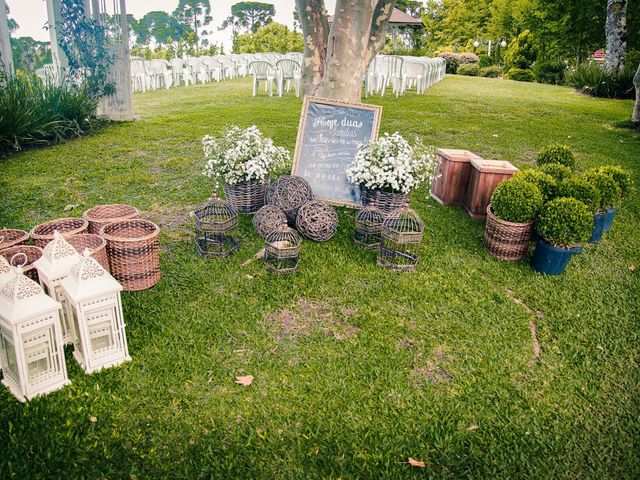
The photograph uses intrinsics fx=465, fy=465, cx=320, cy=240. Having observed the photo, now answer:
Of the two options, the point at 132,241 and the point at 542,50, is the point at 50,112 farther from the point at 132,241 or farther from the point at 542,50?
the point at 542,50

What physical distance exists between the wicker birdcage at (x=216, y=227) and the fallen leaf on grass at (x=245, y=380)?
1614 mm

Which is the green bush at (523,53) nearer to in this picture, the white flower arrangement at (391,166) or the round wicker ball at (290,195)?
the white flower arrangement at (391,166)

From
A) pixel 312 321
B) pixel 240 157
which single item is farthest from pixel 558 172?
pixel 240 157

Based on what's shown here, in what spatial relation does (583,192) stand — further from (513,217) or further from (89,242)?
(89,242)

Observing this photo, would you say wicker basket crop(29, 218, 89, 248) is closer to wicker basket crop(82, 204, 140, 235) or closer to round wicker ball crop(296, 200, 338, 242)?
wicker basket crop(82, 204, 140, 235)

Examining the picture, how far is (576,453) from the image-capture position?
2430 millimetres

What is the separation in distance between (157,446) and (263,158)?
10.4 ft

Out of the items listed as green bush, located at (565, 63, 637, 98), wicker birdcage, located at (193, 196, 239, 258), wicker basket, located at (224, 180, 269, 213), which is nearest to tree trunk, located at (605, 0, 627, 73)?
green bush, located at (565, 63, 637, 98)

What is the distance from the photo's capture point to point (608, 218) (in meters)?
5.09

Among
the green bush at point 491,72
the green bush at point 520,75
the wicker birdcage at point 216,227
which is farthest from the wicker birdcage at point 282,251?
the green bush at point 491,72

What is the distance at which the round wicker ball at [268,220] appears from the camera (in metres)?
4.33

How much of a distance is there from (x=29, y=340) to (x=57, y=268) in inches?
20.3

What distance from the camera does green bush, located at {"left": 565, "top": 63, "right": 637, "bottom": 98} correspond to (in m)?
15.7

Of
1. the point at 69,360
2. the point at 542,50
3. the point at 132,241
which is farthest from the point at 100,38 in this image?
the point at 542,50
